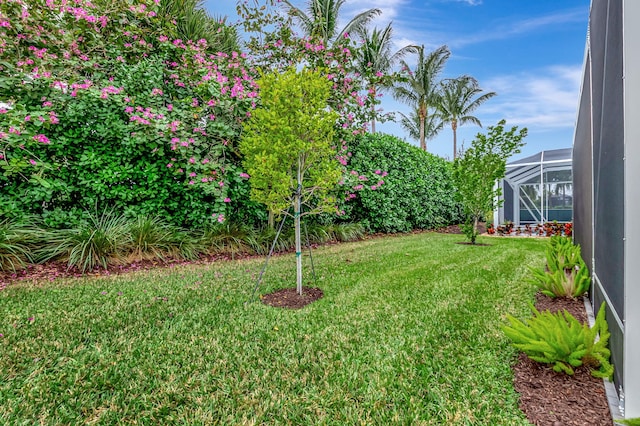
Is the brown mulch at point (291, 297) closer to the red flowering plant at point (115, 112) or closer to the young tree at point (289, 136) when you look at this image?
the young tree at point (289, 136)

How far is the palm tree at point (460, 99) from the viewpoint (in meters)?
22.8

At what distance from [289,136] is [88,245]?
3766 millimetres

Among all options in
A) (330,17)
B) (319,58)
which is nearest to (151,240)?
(319,58)

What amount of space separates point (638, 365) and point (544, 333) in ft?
1.59

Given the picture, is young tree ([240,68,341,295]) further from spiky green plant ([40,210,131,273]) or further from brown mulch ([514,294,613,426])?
spiky green plant ([40,210,131,273])

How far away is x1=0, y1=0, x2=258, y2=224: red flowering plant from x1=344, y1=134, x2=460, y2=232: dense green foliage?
3638mm

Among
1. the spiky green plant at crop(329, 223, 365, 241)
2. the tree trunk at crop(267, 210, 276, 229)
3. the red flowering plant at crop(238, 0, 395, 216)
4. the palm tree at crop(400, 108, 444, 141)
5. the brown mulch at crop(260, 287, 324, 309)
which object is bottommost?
the brown mulch at crop(260, 287, 324, 309)

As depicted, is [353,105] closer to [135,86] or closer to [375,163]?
[375,163]

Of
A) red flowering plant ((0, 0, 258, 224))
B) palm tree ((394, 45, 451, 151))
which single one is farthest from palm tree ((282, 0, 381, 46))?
red flowering plant ((0, 0, 258, 224))

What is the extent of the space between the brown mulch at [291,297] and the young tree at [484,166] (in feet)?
21.1

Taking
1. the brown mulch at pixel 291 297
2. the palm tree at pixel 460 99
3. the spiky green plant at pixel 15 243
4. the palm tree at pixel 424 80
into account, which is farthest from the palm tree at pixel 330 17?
the brown mulch at pixel 291 297

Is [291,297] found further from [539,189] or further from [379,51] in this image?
[379,51]

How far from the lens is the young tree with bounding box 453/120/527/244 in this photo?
27.5 feet

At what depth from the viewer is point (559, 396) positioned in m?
1.81
